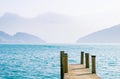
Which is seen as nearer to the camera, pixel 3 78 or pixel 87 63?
pixel 87 63

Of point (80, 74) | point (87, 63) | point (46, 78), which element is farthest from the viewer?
point (46, 78)

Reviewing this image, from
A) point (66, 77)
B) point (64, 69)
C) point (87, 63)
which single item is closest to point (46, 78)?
point (87, 63)

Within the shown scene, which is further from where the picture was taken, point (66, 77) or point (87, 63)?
point (87, 63)

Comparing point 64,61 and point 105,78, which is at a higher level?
point 64,61

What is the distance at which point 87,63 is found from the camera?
2305 cm

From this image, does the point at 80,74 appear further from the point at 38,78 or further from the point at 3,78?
the point at 3,78

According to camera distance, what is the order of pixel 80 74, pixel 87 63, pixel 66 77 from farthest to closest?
pixel 87 63 < pixel 80 74 < pixel 66 77

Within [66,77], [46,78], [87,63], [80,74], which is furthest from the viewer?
[46,78]

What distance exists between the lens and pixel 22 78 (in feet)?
117

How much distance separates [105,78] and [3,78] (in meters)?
12.0

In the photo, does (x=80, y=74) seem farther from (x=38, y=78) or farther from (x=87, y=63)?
(x=38, y=78)

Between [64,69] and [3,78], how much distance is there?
58.7 feet

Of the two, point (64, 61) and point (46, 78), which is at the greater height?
point (64, 61)

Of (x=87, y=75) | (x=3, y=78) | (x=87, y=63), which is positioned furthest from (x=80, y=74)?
(x=3, y=78)
